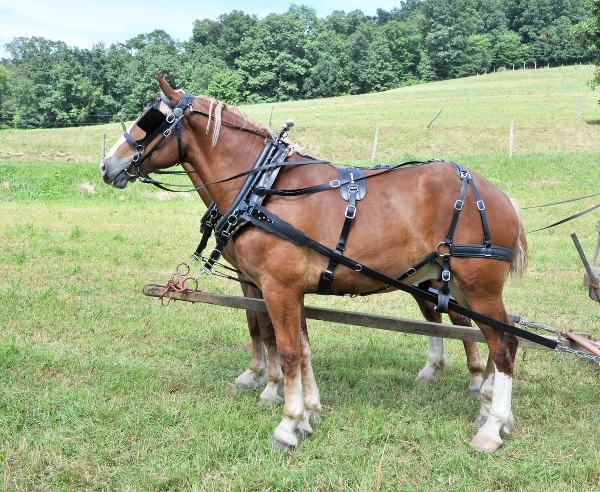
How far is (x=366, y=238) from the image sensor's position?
13.7 feet

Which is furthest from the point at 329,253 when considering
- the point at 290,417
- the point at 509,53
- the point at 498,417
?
the point at 509,53

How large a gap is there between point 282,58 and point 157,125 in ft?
244

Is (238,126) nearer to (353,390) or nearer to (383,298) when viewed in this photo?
(353,390)

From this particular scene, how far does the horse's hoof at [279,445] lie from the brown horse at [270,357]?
2.51ft

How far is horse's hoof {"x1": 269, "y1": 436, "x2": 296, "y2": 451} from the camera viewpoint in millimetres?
4145

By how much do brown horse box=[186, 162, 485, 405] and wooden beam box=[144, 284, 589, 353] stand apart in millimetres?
321

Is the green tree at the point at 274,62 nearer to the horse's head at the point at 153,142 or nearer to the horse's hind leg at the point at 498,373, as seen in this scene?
the horse's head at the point at 153,142

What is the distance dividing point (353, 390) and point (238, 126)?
102 inches

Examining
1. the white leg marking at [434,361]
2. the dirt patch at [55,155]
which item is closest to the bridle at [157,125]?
the white leg marking at [434,361]

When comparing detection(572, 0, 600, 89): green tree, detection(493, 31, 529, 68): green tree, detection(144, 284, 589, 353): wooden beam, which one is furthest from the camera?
detection(493, 31, 529, 68): green tree

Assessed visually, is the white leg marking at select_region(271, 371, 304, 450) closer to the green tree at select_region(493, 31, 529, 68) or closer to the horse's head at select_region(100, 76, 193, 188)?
the horse's head at select_region(100, 76, 193, 188)

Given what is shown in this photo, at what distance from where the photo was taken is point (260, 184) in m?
4.32

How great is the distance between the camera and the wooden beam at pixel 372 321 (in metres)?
4.52

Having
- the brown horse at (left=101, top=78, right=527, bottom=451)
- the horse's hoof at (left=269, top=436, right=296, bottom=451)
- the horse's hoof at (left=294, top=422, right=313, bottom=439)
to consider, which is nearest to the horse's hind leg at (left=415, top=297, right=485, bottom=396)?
the brown horse at (left=101, top=78, right=527, bottom=451)
